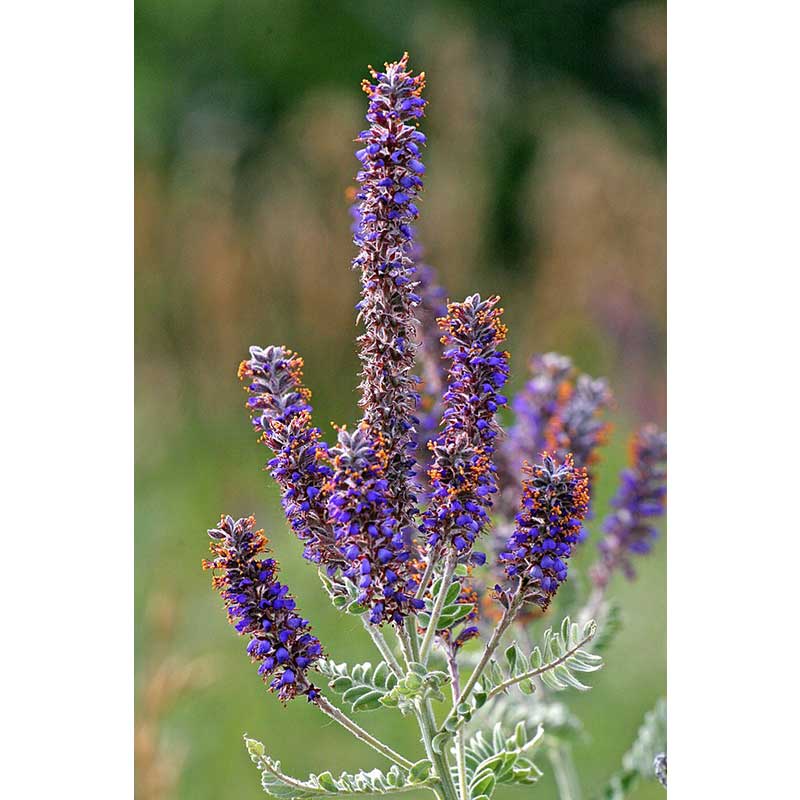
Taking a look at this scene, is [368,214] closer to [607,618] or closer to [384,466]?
[384,466]

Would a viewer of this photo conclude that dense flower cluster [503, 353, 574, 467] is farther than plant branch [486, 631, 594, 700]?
Yes

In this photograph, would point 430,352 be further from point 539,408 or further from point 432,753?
point 432,753

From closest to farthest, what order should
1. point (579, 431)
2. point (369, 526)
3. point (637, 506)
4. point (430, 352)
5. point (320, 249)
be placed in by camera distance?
point (369, 526) < point (430, 352) < point (579, 431) < point (637, 506) < point (320, 249)

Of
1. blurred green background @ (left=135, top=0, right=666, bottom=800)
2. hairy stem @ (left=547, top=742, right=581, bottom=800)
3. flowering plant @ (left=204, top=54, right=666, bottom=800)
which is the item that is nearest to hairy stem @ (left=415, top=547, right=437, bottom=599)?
flowering plant @ (left=204, top=54, right=666, bottom=800)

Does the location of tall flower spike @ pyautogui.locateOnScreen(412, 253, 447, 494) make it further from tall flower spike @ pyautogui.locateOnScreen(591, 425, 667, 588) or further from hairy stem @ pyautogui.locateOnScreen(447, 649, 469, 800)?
tall flower spike @ pyautogui.locateOnScreen(591, 425, 667, 588)

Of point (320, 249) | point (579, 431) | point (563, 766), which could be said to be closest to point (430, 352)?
point (579, 431)

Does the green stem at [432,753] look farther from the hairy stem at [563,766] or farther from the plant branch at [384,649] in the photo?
the hairy stem at [563,766]
